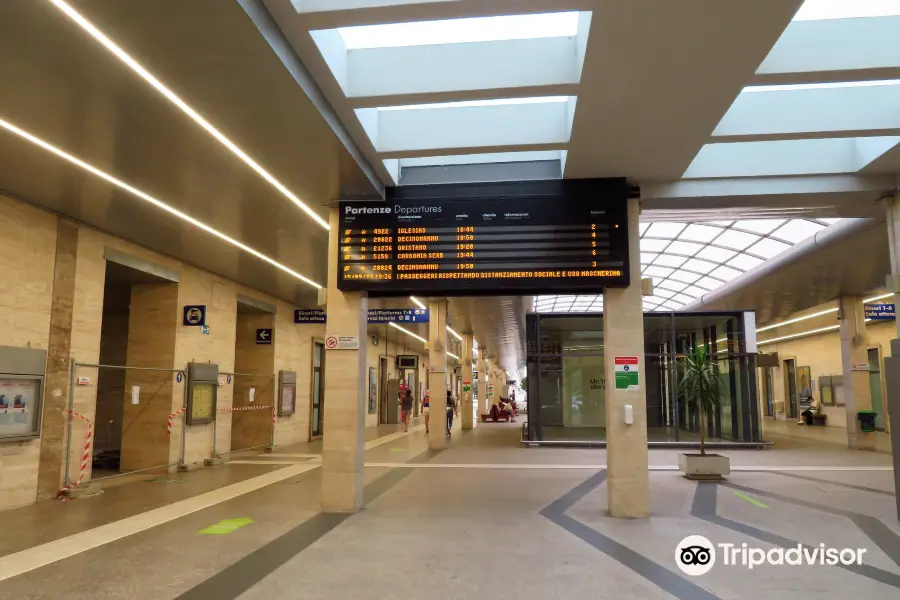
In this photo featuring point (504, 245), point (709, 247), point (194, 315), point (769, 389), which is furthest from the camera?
point (769, 389)

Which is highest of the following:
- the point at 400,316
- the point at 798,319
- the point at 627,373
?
the point at 798,319

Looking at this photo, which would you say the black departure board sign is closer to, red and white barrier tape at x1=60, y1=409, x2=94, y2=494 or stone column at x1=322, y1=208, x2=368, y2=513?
stone column at x1=322, y1=208, x2=368, y2=513

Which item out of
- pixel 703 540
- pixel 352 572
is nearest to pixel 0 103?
pixel 352 572

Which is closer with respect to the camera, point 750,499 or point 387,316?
point 750,499

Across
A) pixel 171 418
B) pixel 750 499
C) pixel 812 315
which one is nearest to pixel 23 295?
pixel 171 418

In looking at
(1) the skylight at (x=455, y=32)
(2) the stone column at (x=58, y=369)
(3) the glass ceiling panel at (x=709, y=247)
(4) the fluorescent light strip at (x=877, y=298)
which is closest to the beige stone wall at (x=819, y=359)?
(4) the fluorescent light strip at (x=877, y=298)

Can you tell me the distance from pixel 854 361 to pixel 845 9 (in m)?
15.4

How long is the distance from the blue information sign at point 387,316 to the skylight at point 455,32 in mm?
9186

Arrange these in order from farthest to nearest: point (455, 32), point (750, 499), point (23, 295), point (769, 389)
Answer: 1. point (769, 389)
2. point (750, 499)
3. point (23, 295)
4. point (455, 32)

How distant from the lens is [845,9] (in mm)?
5414

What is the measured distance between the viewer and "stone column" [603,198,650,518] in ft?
24.7

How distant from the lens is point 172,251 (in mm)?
11258

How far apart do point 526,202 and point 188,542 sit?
5410 mm

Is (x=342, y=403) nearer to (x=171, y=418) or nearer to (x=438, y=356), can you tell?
(x=171, y=418)
